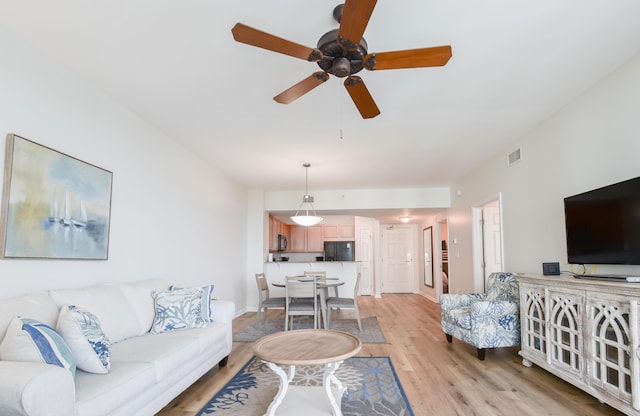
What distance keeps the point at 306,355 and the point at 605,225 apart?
2.42m

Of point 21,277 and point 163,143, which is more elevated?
point 163,143

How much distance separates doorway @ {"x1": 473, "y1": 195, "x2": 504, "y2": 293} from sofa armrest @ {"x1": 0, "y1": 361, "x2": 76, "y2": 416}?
5397 mm

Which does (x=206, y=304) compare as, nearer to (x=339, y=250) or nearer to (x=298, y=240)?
(x=339, y=250)

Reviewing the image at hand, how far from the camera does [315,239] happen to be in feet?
33.6

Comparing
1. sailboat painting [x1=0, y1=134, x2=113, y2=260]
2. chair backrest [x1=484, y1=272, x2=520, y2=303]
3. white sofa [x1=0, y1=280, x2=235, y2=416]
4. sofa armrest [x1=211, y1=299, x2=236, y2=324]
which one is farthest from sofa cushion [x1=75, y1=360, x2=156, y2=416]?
chair backrest [x1=484, y1=272, x2=520, y2=303]

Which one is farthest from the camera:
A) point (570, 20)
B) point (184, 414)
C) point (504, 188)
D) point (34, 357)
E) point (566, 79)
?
point (504, 188)

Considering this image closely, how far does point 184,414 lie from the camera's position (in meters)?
2.61

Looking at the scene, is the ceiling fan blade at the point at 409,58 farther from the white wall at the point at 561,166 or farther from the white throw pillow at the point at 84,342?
the white throw pillow at the point at 84,342

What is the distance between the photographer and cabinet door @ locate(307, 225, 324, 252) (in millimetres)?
10203

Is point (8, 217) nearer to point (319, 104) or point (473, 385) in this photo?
point (319, 104)

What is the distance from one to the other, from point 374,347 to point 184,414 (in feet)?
7.84

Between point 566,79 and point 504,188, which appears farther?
point 504,188

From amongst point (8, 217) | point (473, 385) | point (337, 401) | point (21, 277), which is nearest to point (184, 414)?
point (337, 401)

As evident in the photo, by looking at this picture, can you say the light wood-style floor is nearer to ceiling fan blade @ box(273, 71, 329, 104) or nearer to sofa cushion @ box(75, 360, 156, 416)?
sofa cushion @ box(75, 360, 156, 416)
